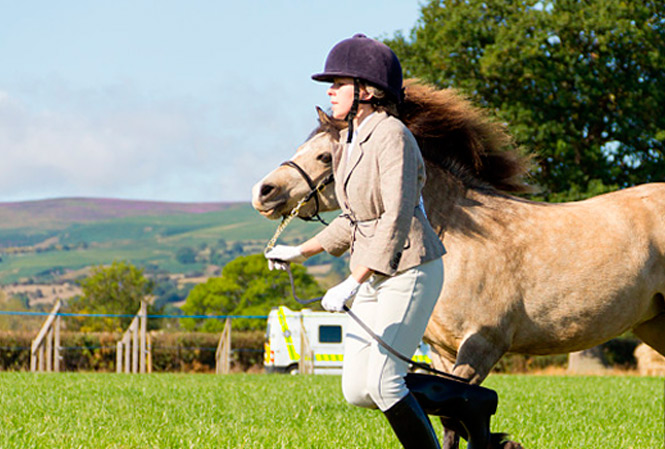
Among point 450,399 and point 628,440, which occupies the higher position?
point 450,399

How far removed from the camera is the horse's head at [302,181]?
16.4ft

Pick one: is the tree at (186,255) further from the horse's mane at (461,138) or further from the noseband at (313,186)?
the noseband at (313,186)

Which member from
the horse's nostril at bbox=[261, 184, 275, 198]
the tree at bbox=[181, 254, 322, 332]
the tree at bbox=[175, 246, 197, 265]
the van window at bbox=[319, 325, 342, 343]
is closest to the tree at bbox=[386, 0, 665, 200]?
→ the van window at bbox=[319, 325, 342, 343]

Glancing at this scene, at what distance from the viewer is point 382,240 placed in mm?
3336

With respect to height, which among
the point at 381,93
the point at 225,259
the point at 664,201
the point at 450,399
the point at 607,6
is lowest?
the point at 225,259

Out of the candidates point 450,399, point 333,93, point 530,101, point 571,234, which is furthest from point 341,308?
point 530,101

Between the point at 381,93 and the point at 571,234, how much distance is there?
1.96m

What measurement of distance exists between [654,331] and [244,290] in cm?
6135

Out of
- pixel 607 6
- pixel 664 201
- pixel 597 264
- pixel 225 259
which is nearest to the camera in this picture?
pixel 597 264

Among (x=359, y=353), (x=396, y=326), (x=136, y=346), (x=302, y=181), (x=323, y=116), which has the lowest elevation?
(x=136, y=346)

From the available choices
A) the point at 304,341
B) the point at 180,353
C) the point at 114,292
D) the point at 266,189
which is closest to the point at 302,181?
the point at 266,189

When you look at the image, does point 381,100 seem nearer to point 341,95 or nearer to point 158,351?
point 341,95

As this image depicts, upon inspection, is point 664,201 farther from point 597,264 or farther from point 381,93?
point 381,93

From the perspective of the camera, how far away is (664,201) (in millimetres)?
5328
